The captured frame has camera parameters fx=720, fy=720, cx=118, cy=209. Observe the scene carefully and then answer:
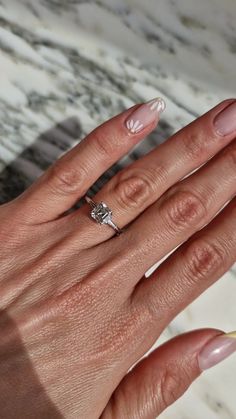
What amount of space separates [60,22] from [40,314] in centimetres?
39

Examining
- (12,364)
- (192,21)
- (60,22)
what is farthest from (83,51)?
(12,364)

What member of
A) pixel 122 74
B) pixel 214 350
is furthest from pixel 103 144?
pixel 214 350

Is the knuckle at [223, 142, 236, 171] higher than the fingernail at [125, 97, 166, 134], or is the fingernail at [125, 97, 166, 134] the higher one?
the knuckle at [223, 142, 236, 171]

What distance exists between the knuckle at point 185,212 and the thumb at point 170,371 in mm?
127

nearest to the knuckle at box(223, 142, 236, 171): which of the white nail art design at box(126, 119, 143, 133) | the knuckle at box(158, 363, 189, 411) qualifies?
the white nail art design at box(126, 119, 143, 133)

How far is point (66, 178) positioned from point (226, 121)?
0.67 ft

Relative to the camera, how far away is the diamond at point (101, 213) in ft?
2.82

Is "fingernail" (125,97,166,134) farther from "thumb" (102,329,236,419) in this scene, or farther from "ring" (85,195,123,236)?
"thumb" (102,329,236,419)

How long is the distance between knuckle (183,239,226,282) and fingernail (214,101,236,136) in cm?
13

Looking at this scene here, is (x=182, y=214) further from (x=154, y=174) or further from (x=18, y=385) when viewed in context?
(x=18, y=385)

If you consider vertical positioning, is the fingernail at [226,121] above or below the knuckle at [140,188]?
above

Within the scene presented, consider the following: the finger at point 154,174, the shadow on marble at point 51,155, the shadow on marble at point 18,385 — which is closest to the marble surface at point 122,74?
the shadow on marble at point 51,155

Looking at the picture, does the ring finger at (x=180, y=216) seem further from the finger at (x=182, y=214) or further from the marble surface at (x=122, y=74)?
the marble surface at (x=122, y=74)

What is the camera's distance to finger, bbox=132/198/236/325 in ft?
2.75
